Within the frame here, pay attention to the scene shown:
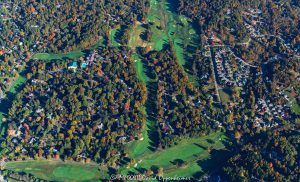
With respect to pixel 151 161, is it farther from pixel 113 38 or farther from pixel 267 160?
pixel 113 38

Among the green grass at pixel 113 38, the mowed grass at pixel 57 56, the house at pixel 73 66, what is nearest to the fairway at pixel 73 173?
the house at pixel 73 66

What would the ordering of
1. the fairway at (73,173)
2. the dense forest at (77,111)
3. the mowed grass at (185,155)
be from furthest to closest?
1. the dense forest at (77,111)
2. the mowed grass at (185,155)
3. the fairway at (73,173)

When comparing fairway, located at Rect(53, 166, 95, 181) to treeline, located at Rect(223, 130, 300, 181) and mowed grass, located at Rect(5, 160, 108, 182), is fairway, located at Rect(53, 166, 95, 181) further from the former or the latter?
treeline, located at Rect(223, 130, 300, 181)

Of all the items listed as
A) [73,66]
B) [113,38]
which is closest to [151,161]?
[73,66]

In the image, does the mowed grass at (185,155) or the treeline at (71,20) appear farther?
the treeline at (71,20)

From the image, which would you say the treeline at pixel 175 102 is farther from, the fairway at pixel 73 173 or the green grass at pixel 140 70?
the fairway at pixel 73 173

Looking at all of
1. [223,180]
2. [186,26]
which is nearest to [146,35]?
[186,26]
